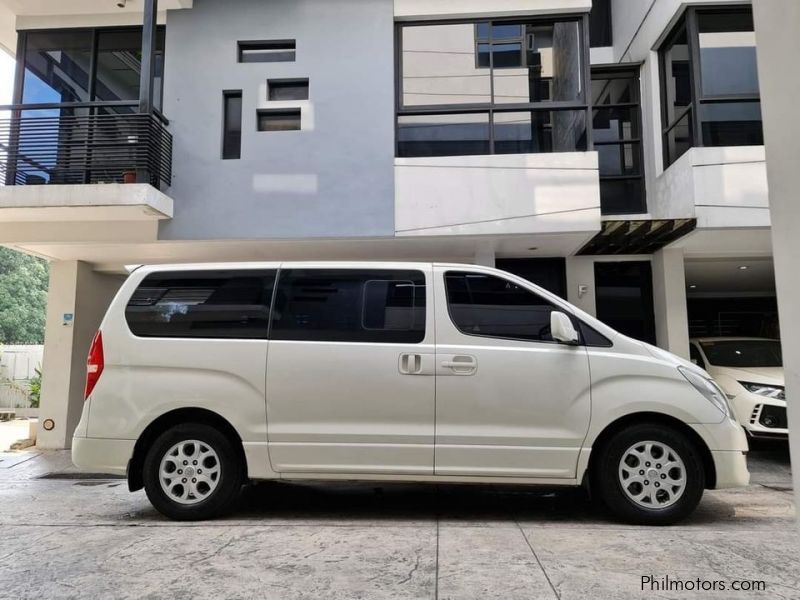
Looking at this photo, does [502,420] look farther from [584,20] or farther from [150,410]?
[584,20]

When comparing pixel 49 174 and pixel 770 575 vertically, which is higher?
pixel 49 174

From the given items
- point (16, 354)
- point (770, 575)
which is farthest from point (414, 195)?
point (16, 354)

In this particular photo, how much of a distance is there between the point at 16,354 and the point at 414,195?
13.6 metres

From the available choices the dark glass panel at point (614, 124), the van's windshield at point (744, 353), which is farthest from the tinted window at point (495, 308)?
the dark glass panel at point (614, 124)

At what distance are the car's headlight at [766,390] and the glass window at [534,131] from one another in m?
3.96

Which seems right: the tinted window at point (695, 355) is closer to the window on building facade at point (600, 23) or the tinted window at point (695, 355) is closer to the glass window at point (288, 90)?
the window on building facade at point (600, 23)

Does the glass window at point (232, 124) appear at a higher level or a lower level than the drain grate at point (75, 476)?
higher

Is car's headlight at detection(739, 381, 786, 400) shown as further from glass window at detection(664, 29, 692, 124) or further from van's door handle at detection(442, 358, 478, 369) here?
van's door handle at detection(442, 358, 478, 369)

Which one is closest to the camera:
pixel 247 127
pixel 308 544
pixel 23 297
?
pixel 308 544

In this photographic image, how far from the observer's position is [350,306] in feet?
15.3

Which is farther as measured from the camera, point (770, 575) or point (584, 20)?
point (584, 20)

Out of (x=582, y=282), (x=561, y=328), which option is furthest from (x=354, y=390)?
(x=582, y=282)

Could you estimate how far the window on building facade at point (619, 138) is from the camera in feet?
32.2

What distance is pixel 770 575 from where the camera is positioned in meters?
3.35
